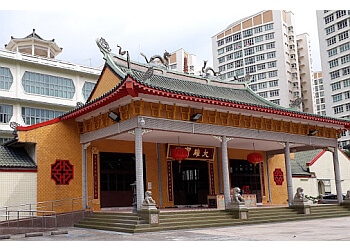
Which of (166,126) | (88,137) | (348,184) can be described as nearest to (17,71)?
(88,137)

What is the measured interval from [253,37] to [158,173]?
5239 centimetres

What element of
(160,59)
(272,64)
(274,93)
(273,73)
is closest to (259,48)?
(272,64)

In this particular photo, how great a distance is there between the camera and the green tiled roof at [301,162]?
25.0m

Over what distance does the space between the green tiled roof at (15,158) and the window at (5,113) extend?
13498 mm

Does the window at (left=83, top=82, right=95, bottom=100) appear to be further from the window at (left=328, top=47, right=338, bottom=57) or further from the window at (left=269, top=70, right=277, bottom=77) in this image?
the window at (left=269, top=70, right=277, bottom=77)

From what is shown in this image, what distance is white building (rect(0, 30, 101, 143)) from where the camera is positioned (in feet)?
89.7

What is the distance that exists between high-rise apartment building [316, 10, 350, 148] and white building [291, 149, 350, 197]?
25916mm

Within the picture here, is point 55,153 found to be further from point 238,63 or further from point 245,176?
point 238,63

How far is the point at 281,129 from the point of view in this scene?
55.2 ft

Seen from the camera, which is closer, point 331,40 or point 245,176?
point 245,176

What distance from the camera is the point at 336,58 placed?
54281mm

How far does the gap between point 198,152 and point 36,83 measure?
16.2m

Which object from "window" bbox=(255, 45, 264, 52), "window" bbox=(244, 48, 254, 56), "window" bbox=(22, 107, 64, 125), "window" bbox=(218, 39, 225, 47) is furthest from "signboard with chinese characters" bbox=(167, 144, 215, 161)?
"window" bbox=(218, 39, 225, 47)

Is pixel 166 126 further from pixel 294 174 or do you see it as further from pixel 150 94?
pixel 294 174
